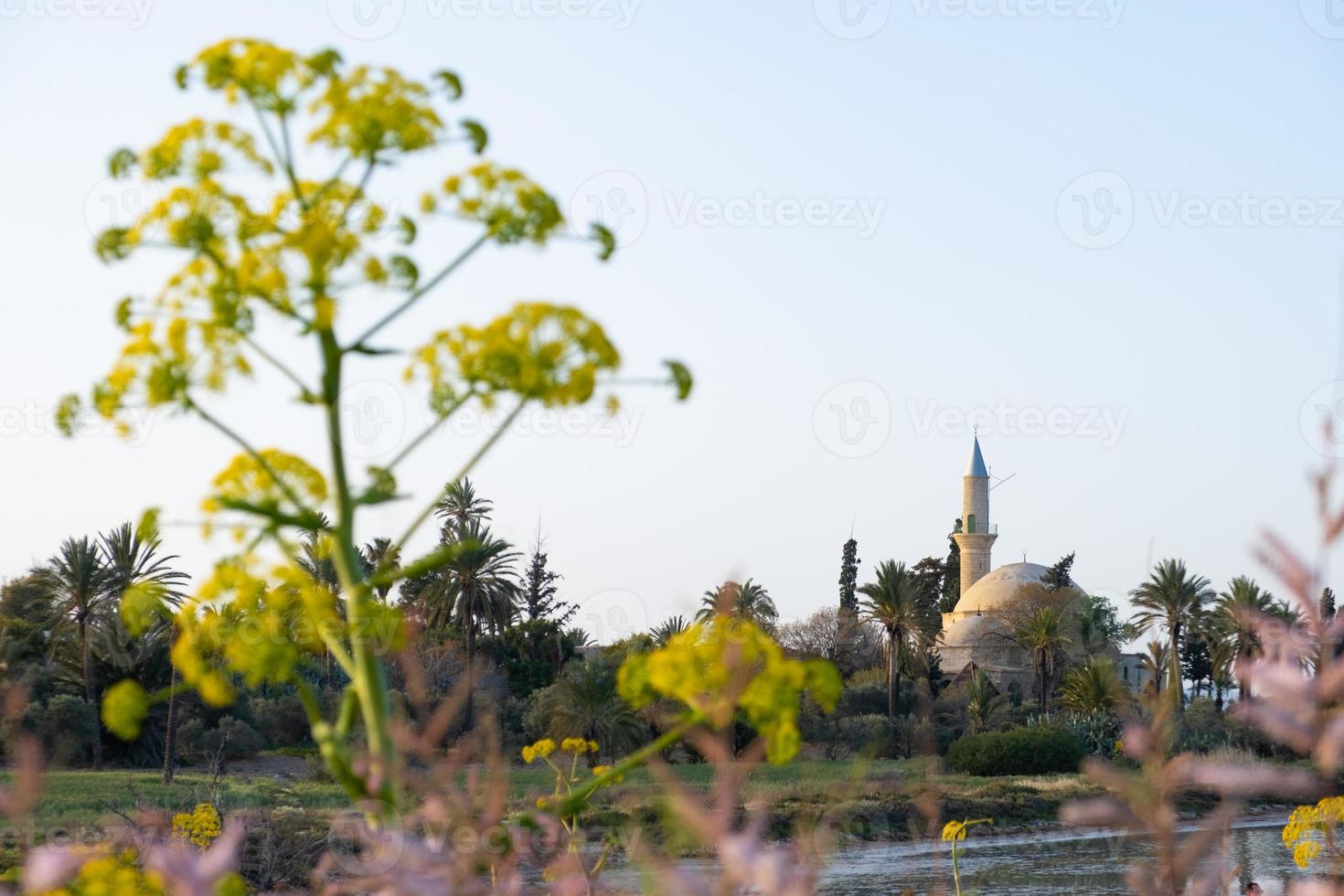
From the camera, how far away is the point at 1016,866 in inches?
979

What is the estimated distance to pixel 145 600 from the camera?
227 cm

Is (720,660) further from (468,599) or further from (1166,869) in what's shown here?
(468,599)

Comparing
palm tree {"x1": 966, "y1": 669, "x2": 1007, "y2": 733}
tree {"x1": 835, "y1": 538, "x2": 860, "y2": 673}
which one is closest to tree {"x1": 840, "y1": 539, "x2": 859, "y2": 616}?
tree {"x1": 835, "y1": 538, "x2": 860, "y2": 673}

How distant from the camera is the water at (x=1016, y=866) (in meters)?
20.8

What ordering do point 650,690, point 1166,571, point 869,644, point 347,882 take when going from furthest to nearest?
1. point 869,644
2. point 1166,571
3. point 650,690
4. point 347,882

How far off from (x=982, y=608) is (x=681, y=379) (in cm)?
8353

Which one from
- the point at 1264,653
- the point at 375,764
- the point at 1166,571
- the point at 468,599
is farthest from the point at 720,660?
→ the point at 1166,571

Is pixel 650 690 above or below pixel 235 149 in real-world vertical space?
below

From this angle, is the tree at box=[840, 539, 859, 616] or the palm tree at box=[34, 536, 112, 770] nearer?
the palm tree at box=[34, 536, 112, 770]

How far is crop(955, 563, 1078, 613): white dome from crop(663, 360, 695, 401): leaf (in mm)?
80370

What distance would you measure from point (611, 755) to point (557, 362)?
3830 cm

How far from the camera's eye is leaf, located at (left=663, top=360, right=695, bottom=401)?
6.97 feet

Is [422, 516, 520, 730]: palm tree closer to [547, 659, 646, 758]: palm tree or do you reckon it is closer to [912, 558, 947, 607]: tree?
[547, 659, 646, 758]: palm tree

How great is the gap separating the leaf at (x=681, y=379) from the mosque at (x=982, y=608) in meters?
61.5
